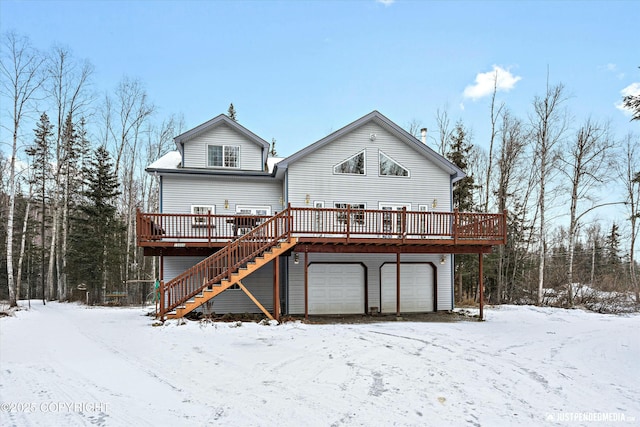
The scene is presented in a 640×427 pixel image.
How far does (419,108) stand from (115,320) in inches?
929

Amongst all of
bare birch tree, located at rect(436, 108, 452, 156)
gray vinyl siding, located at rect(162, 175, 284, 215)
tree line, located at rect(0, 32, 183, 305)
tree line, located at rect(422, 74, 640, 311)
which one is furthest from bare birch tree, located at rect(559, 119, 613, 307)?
tree line, located at rect(0, 32, 183, 305)

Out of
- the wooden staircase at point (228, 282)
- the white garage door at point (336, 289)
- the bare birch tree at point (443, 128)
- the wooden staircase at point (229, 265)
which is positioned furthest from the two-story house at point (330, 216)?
the bare birch tree at point (443, 128)

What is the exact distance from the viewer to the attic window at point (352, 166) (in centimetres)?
1468

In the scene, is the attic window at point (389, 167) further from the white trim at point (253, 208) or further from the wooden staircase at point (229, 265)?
the wooden staircase at point (229, 265)

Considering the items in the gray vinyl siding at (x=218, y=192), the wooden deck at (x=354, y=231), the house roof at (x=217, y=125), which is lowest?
the wooden deck at (x=354, y=231)

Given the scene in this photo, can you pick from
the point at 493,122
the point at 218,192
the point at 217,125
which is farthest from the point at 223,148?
the point at 493,122

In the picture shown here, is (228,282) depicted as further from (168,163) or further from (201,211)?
(168,163)

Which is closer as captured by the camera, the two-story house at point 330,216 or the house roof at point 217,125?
the two-story house at point 330,216

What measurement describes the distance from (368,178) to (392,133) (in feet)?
7.41

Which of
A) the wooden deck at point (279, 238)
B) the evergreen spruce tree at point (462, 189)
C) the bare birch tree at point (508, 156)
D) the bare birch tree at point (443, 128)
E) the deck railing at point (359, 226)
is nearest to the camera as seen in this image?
the wooden deck at point (279, 238)

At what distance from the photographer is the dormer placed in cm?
1493

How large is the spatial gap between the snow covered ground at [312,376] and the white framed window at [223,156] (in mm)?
7012

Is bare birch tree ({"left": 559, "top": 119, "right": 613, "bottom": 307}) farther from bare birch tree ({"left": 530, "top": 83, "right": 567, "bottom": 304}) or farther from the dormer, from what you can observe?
the dormer

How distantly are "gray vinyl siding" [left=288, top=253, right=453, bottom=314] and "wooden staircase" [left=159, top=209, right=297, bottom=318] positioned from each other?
250 centimetres
